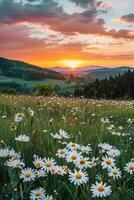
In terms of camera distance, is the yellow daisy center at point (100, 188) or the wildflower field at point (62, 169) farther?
the wildflower field at point (62, 169)

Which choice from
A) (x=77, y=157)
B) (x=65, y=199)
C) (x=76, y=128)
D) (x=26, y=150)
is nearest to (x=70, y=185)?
(x=65, y=199)

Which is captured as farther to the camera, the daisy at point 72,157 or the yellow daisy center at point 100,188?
the daisy at point 72,157

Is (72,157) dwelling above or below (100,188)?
above

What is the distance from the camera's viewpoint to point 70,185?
12.1 feet

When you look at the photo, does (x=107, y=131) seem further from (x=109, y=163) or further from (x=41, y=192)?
(x=41, y=192)

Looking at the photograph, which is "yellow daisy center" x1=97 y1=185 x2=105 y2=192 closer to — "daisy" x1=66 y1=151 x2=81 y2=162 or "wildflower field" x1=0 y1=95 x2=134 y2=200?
"wildflower field" x1=0 y1=95 x2=134 y2=200

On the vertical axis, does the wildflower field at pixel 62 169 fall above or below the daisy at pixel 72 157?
→ below

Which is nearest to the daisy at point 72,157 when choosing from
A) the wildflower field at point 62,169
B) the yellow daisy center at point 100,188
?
the wildflower field at point 62,169

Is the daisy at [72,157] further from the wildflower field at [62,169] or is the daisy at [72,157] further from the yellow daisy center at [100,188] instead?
the yellow daisy center at [100,188]

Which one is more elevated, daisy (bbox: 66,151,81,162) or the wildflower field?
daisy (bbox: 66,151,81,162)

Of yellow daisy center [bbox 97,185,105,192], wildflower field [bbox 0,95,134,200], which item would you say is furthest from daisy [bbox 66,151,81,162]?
yellow daisy center [bbox 97,185,105,192]

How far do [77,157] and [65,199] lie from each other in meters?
0.56

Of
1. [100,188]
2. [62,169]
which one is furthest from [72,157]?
[100,188]

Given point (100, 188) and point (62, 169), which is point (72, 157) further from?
point (100, 188)
